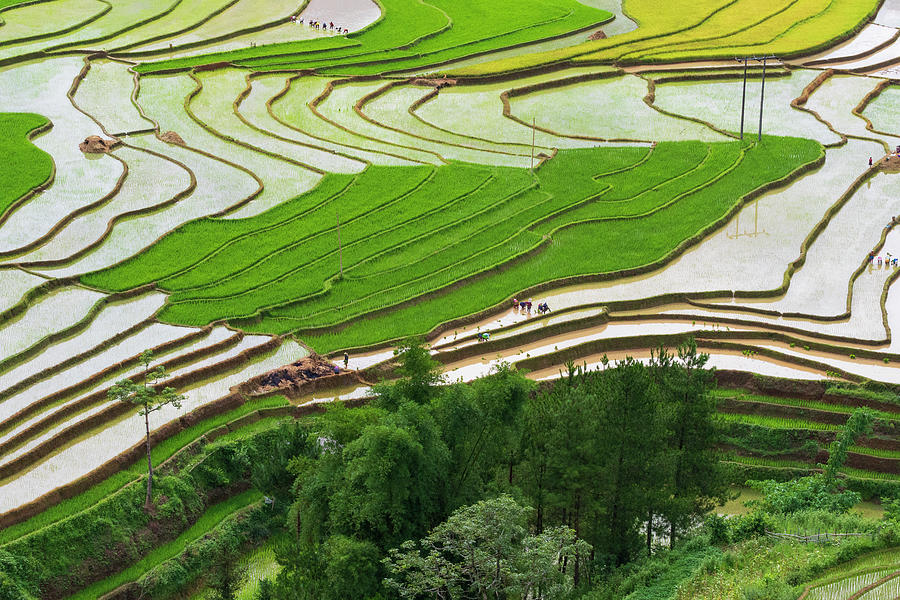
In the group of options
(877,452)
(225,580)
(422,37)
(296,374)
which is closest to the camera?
(225,580)

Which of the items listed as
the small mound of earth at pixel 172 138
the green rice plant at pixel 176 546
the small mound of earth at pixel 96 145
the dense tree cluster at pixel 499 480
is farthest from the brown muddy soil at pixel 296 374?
the small mound of earth at pixel 96 145

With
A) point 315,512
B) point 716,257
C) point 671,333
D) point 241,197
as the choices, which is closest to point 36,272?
point 241,197

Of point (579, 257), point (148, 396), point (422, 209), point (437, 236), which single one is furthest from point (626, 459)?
point (422, 209)

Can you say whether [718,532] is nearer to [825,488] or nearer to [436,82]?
[825,488]

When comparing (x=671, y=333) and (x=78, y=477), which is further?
(x=671, y=333)

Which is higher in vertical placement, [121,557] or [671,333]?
[671,333]

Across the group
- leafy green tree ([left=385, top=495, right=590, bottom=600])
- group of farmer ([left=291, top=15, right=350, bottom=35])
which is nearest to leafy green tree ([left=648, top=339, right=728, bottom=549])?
leafy green tree ([left=385, top=495, right=590, bottom=600])

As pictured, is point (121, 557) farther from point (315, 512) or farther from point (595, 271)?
point (595, 271)
